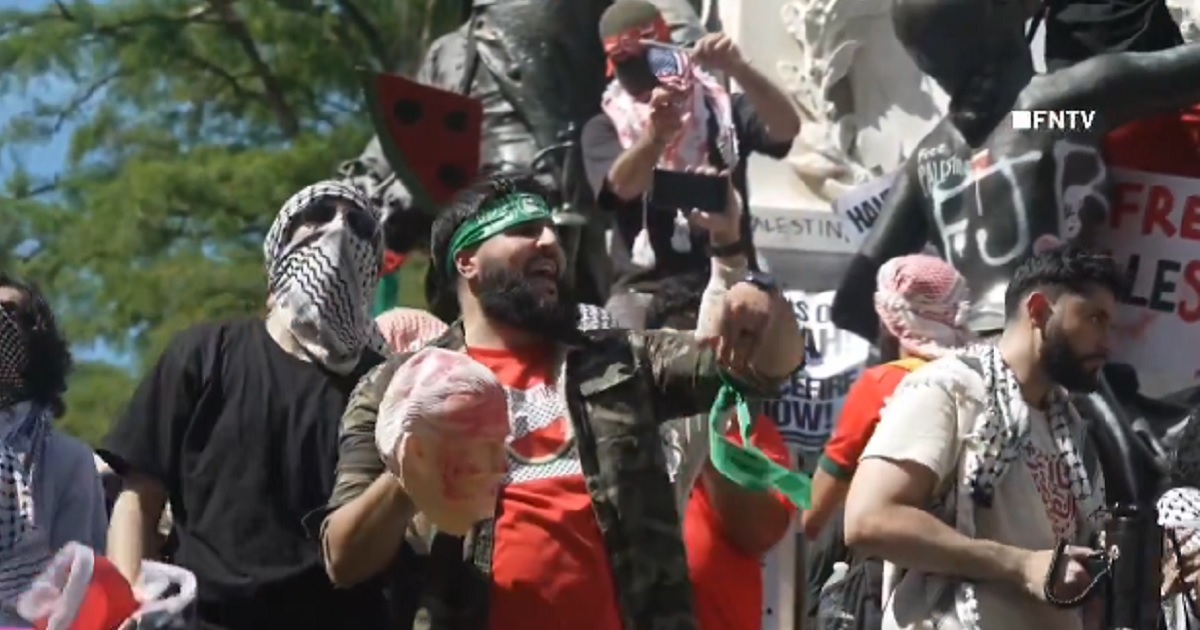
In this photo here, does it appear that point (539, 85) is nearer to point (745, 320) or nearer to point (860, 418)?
point (860, 418)

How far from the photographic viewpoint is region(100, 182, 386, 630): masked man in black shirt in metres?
6.38

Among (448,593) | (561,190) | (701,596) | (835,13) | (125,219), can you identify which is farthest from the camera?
(125,219)

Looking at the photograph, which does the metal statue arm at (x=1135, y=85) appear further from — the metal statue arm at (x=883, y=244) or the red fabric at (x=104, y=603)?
the red fabric at (x=104, y=603)

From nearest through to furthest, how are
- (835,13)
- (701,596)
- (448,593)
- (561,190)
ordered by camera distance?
(448,593)
(701,596)
(561,190)
(835,13)

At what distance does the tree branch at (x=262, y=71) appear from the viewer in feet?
66.2

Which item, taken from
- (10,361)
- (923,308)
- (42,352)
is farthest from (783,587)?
(10,361)

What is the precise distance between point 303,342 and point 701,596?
939 millimetres

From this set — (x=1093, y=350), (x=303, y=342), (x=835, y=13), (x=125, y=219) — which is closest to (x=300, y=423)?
(x=303, y=342)

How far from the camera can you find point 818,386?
433 inches

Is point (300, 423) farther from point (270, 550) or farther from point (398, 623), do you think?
point (398, 623)

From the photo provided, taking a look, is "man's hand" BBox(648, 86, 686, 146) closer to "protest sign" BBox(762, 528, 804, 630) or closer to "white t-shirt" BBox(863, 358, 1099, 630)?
"protest sign" BBox(762, 528, 804, 630)

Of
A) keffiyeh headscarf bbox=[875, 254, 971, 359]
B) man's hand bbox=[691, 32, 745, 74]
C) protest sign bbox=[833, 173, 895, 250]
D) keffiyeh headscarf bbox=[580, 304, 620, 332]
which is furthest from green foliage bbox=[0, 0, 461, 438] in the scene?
keffiyeh headscarf bbox=[580, 304, 620, 332]

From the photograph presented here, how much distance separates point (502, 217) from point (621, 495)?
1.82 feet

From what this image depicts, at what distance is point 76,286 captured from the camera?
19.4 m
